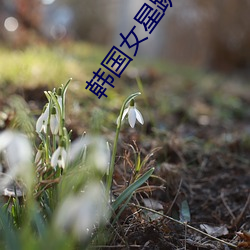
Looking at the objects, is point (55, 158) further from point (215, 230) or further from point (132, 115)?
point (215, 230)

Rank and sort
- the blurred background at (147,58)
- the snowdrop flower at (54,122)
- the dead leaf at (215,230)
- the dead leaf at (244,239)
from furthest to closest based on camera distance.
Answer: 1. the blurred background at (147,58)
2. the dead leaf at (215,230)
3. the dead leaf at (244,239)
4. the snowdrop flower at (54,122)

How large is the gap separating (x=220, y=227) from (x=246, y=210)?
0.21 meters

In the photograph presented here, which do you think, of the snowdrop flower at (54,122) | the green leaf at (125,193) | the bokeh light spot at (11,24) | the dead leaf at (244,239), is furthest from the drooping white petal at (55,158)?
the bokeh light spot at (11,24)

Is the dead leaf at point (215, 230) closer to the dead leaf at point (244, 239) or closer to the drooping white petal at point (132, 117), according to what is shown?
the dead leaf at point (244, 239)

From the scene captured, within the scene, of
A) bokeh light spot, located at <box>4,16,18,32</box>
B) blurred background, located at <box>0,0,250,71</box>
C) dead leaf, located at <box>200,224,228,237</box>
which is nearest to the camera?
dead leaf, located at <box>200,224,228,237</box>

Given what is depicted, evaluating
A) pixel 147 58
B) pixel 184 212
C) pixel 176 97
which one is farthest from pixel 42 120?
pixel 147 58

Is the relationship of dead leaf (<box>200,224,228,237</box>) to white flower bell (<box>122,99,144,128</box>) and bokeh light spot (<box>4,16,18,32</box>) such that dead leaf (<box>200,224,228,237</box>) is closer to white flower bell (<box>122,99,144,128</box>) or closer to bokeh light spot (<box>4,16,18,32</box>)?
white flower bell (<box>122,99,144,128</box>)

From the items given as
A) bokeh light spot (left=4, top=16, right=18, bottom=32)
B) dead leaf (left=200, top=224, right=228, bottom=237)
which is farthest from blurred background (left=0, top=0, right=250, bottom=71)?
dead leaf (left=200, top=224, right=228, bottom=237)

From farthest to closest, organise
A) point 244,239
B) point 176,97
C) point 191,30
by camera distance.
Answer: point 191,30, point 176,97, point 244,239

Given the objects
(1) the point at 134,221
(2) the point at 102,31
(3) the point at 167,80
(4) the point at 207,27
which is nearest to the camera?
(1) the point at 134,221

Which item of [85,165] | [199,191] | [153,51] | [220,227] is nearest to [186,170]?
[199,191]

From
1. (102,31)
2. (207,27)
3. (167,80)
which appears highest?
(207,27)

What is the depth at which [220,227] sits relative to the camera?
1.70 metres

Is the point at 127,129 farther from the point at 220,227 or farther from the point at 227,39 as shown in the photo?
the point at 227,39
